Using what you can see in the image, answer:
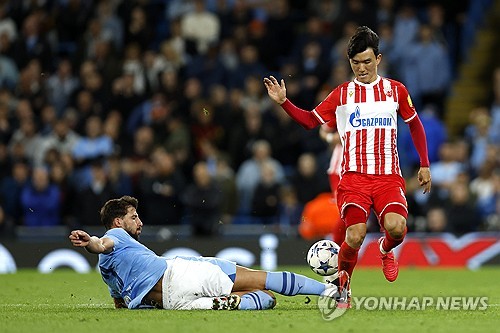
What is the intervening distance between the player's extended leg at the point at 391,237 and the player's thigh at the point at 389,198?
0.04 metres

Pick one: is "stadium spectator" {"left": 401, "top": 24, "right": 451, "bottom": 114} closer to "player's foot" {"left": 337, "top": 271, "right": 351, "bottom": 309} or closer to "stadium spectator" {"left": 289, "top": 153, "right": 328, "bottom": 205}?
"stadium spectator" {"left": 289, "top": 153, "right": 328, "bottom": 205}

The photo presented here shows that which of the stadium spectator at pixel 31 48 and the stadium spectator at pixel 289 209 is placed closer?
the stadium spectator at pixel 289 209

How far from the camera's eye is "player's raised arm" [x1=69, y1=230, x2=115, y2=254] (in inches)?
329

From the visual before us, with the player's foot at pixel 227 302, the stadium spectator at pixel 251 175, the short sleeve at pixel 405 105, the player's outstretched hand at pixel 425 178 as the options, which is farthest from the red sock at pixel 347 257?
the stadium spectator at pixel 251 175

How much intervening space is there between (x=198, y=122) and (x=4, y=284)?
5.61 meters

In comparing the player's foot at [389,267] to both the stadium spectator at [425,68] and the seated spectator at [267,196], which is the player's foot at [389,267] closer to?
the seated spectator at [267,196]

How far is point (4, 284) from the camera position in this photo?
530 inches

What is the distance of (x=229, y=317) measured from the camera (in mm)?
8805

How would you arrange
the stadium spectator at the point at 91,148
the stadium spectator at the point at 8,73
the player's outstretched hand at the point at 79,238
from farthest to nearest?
the stadium spectator at the point at 8,73
the stadium spectator at the point at 91,148
the player's outstretched hand at the point at 79,238

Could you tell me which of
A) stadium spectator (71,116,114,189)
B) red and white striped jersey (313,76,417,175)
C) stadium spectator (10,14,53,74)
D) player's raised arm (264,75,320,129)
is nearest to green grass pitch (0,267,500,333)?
red and white striped jersey (313,76,417,175)

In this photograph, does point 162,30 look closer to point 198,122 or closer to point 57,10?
point 57,10

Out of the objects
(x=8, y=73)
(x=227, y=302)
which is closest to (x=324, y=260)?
(x=227, y=302)

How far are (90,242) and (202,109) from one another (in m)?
9.77

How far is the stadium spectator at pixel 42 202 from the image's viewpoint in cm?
1730
